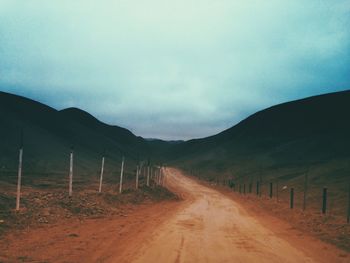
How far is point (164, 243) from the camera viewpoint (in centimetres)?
1401

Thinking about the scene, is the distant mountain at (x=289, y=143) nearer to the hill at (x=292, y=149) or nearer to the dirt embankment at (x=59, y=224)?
the hill at (x=292, y=149)

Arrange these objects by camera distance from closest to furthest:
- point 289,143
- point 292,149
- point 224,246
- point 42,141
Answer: point 224,246, point 42,141, point 292,149, point 289,143

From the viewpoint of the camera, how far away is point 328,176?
56781mm

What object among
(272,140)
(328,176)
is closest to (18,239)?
(328,176)

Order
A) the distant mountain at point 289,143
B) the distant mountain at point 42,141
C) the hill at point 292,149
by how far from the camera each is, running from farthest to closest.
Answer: the distant mountain at point 289,143
the distant mountain at point 42,141
the hill at point 292,149

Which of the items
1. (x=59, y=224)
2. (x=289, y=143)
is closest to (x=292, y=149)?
(x=289, y=143)

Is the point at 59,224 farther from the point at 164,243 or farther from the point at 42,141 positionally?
the point at 42,141

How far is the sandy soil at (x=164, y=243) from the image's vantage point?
1181cm

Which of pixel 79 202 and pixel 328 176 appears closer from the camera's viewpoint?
pixel 79 202

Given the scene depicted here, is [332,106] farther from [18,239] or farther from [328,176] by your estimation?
[18,239]

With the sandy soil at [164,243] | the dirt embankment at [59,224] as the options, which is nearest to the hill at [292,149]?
the dirt embankment at [59,224]

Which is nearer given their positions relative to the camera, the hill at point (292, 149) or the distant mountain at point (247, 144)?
the hill at point (292, 149)

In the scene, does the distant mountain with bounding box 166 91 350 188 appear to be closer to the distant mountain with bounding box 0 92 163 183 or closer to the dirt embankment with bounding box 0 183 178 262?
the distant mountain with bounding box 0 92 163 183

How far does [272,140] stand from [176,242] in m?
144
